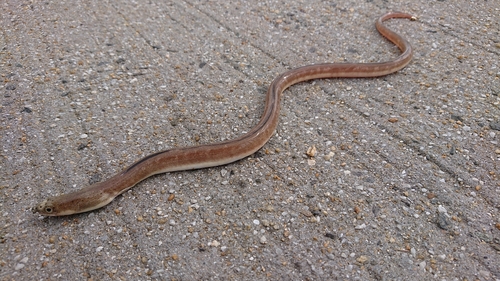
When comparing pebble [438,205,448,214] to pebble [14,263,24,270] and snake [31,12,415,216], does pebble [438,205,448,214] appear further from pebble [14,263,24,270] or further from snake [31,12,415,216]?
pebble [14,263,24,270]

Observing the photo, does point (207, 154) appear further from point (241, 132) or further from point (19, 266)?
point (19, 266)

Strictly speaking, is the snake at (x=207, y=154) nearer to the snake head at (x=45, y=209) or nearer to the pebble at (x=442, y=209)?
the snake head at (x=45, y=209)

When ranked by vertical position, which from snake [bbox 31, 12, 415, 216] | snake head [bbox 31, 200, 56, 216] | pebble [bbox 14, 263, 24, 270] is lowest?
pebble [bbox 14, 263, 24, 270]

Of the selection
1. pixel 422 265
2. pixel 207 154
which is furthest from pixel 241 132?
pixel 422 265

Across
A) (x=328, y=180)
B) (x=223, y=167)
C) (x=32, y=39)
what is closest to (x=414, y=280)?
(x=328, y=180)

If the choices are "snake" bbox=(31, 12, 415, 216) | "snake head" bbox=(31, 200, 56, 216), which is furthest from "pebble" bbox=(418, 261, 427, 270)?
"snake head" bbox=(31, 200, 56, 216)

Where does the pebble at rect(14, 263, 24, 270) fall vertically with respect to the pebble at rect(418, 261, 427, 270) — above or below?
below
